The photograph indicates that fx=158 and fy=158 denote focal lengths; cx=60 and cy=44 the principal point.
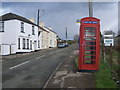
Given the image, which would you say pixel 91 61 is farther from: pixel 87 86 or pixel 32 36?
pixel 32 36

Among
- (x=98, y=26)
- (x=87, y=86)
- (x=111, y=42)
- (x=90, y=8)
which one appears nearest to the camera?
(x=87, y=86)

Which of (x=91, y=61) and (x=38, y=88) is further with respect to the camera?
(x=91, y=61)

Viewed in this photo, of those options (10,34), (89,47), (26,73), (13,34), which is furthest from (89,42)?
(10,34)

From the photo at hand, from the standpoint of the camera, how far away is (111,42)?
10.6 meters

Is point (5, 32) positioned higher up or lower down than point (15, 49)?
higher up

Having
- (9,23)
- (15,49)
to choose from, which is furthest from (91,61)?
(9,23)

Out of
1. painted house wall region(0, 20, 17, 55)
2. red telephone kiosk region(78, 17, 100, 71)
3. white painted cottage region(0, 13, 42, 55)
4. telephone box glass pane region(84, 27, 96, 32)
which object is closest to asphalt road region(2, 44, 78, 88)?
red telephone kiosk region(78, 17, 100, 71)

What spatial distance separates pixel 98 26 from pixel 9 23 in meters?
21.7

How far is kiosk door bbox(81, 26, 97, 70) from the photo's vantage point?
8.59 metres

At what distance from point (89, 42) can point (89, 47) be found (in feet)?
0.91

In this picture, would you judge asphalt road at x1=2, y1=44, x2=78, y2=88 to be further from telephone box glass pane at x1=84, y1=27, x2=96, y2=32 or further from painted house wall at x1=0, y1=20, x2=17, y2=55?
painted house wall at x1=0, y1=20, x2=17, y2=55

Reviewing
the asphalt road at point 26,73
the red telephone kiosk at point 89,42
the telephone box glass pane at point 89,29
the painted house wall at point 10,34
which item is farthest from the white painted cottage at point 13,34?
the telephone box glass pane at point 89,29

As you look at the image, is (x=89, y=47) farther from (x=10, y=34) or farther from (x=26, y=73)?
(x=10, y=34)

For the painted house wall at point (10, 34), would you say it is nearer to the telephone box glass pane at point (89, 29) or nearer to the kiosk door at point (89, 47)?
the kiosk door at point (89, 47)
